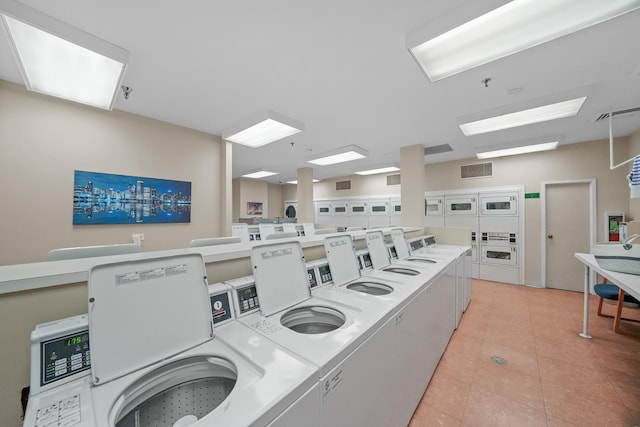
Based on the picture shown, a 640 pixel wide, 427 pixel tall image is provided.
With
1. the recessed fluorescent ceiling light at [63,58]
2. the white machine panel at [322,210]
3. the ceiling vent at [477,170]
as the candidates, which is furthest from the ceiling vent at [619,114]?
the white machine panel at [322,210]

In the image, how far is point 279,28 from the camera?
173 centimetres

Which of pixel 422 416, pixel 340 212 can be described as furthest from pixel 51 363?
pixel 340 212

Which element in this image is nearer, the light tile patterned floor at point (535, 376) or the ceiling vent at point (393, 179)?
the light tile patterned floor at point (535, 376)

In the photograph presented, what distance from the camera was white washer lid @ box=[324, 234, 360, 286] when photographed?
1780mm

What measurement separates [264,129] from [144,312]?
2.95 meters

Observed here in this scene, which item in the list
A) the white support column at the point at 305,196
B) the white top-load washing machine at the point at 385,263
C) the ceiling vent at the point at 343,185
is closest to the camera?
the white top-load washing machine at the point at 385,263

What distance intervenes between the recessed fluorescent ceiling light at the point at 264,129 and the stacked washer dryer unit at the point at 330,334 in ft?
6.68

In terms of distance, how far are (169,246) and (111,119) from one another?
1831 millimetres

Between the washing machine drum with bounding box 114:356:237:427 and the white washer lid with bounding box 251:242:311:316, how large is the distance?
346 mm

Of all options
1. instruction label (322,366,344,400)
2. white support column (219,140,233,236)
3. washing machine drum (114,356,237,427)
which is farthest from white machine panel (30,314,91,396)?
white support column (219,140,233,236)

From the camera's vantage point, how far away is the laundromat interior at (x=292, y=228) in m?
0.82

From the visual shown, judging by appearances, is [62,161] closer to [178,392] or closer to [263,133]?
[263,133]

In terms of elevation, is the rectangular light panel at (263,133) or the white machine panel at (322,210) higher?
the rectangular light panel at (263,133)

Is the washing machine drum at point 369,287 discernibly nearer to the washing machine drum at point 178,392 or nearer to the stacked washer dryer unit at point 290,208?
the washing machine drum at point 178,392
